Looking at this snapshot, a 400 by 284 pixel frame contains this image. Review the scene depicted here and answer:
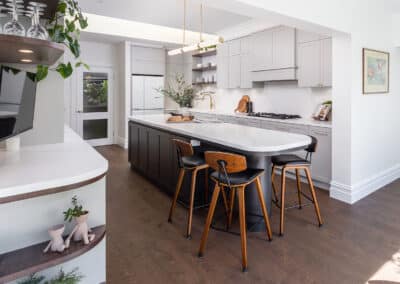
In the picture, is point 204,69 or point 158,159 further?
point 204,69

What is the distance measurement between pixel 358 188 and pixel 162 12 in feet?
13.9

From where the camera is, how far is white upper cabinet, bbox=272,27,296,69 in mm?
4918

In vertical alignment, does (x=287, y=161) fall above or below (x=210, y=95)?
below

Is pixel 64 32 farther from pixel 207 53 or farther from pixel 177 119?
pixel 207 53

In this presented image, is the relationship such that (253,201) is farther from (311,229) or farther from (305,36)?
(305,36)

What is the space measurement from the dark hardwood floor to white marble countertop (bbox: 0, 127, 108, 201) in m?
1.06

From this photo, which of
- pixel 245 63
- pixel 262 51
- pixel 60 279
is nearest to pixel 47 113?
pixel 60 279

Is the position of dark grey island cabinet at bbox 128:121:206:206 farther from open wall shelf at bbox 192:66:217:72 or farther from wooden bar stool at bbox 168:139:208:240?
open wall shelf at bbox 192:66:217:72

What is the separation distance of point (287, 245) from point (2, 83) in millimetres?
2483

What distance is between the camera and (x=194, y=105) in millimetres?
8375

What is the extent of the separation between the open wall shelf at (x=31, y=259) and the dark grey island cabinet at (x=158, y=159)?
2141 mm

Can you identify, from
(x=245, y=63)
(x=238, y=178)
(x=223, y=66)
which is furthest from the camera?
(x=223, y=66)

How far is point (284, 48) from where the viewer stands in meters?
5.06

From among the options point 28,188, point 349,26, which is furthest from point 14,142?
point 349,26
